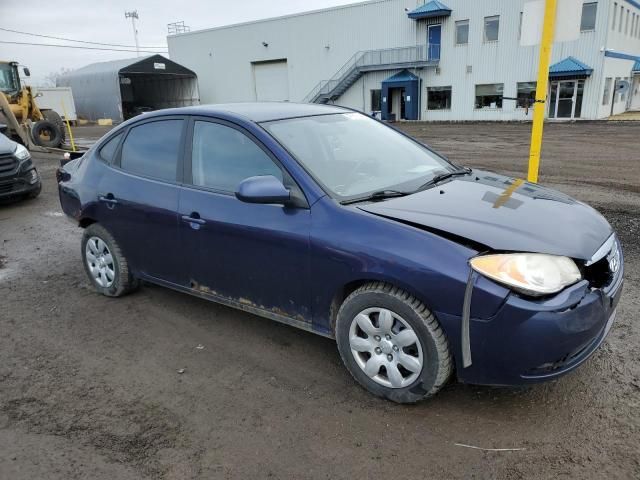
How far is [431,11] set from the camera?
3225cm

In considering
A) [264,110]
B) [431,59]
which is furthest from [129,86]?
[264,110]

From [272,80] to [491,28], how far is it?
18846mm

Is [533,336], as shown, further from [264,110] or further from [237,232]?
[264,110]

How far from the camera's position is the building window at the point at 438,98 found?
34344 mm

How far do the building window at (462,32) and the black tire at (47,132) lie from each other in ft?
80.6

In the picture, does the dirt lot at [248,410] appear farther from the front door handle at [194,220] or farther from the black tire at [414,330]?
the front door handle at [194,220]

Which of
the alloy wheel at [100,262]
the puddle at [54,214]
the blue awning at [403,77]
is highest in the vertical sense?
the blue awning at [403,77]

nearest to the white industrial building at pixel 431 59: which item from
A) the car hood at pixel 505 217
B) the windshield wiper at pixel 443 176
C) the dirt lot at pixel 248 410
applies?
the windshield wiper at pixel 443 176

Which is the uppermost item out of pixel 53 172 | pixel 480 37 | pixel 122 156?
pixel 480 37

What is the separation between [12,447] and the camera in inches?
111

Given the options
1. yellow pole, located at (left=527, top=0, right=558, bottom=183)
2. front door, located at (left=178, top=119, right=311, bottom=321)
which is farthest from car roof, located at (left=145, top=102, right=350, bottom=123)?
yellow pole, located at (left=527, top=0, right=558, bottom=183)

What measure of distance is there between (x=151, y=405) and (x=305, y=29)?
40.6m

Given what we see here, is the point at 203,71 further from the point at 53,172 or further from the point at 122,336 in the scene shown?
the point at 122,336

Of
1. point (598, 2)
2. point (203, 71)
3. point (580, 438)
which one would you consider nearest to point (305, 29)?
point (203, 71)
